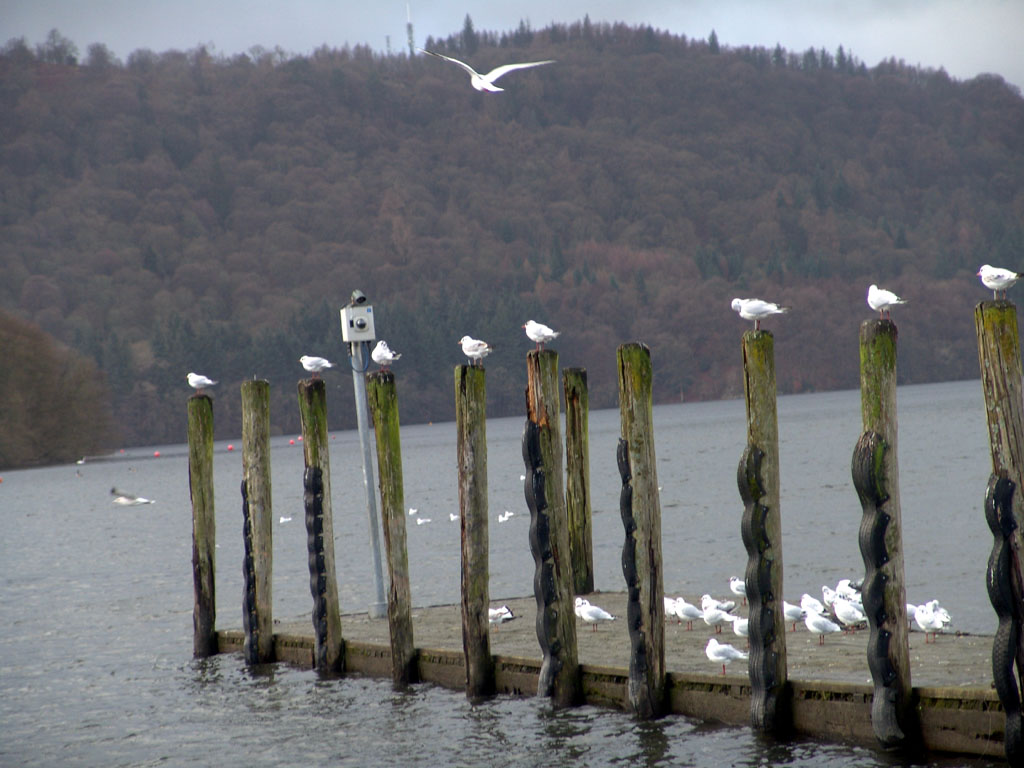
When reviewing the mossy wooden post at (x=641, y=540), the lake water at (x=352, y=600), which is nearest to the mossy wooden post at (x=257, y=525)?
the lake water at (x=352, y=600)

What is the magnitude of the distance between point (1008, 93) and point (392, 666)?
203m

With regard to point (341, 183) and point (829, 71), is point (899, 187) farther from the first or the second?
point (341, 183)

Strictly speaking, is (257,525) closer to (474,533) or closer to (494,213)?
(474,533)

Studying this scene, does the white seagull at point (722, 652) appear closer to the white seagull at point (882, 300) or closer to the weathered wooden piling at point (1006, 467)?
the weathered wooden piling at point (1006, 467)

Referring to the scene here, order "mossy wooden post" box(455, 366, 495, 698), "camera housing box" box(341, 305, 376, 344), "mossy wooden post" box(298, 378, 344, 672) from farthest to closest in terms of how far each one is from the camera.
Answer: "camera housing box" box(341, 305, 376, 344) < "mossy wooden post" box(298, 378, 344, 672) < "mossy wooden post" box(455, 366, 495, 698)

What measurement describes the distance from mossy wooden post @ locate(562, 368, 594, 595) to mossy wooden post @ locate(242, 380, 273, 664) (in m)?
3.72

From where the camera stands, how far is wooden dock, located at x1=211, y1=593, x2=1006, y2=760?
9812 millimetres

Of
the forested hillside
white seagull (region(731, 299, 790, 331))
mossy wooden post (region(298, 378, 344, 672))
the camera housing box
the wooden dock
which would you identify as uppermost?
the forested hillside

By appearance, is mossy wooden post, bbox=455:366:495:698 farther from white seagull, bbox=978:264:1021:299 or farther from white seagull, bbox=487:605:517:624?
white seagull, bbox=978:264:1021:299

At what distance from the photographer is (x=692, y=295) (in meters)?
152

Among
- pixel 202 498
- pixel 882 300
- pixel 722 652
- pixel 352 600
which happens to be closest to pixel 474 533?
pixel 722 652

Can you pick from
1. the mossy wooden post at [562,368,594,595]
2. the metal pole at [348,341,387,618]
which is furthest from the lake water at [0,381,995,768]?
the mossy wooden post at [562,368,594,595]

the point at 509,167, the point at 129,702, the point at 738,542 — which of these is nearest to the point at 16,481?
the point at 738,542

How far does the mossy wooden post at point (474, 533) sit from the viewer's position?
13297 millimetres
